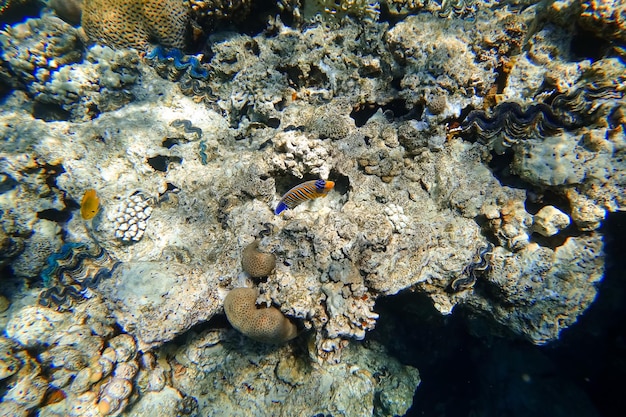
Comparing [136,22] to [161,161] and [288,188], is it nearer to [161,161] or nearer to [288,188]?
[161,161]

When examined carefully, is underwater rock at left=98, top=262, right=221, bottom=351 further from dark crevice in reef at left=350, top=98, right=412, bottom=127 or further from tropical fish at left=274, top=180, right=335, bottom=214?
dark crevice in reef at left=350, top=98, right=412, bottom=127

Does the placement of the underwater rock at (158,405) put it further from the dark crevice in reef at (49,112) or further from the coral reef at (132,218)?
the dark crevice in reef at (49,112)

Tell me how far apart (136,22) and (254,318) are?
4.88m

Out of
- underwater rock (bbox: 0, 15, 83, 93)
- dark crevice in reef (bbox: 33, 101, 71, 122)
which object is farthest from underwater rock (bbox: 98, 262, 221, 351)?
underwater rock (bbox: 0, 15, 83, 93)

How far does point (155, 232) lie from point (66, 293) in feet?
4.64

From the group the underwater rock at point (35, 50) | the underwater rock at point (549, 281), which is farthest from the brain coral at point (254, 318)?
the underwater rock at point (35, 50)

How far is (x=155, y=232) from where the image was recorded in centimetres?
386

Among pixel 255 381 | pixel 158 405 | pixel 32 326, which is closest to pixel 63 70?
pixel 32 326

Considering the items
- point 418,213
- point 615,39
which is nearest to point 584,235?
point 418,213

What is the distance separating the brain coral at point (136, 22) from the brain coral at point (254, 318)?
13.8 feet

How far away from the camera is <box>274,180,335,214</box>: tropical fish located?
283cm

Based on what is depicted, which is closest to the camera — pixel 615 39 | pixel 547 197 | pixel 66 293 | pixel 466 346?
pixel 615 39

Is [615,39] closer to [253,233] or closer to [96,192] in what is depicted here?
[253,233]

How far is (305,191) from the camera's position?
2.88 m
